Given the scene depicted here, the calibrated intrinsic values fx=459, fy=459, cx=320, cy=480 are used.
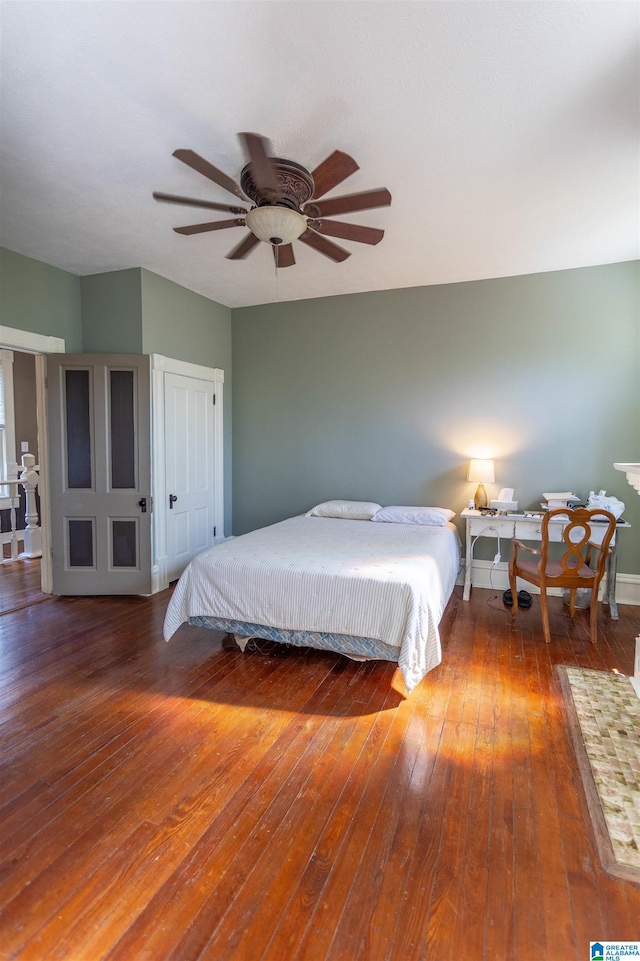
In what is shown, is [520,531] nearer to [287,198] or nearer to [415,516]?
[415,516]

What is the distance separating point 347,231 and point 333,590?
2.04 meters

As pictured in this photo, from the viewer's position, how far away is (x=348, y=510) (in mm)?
4598

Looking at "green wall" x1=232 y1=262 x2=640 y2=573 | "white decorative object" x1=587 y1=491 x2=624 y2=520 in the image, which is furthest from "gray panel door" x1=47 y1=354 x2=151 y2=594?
"white decorative object" x1=587 y1=491 x2=624 y2=520

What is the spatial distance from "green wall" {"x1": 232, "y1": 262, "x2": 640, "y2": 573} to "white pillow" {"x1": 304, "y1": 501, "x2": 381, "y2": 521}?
0.39 meters

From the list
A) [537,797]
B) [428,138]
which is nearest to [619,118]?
[428,138]

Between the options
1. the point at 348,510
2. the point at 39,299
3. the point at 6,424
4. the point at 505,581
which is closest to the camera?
the point at 39,299

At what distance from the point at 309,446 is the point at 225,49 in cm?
367

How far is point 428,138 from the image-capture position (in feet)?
7.78

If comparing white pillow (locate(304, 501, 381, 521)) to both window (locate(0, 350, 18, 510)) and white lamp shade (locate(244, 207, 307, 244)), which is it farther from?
window (locate(0, 350, 18, 510))

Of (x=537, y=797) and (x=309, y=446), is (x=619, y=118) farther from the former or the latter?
(x=309, y=446)

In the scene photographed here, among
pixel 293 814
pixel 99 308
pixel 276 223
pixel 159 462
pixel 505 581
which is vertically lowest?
pixel 293 814

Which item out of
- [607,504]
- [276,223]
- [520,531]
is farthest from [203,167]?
[607,504]

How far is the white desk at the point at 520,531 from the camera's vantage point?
3785mm

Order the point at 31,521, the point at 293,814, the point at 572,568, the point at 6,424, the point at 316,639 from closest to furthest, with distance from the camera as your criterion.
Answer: the point at 293,814 → the point at 316,639 → the point at 572,568 → the point at 31,521 → the point at 6,424
